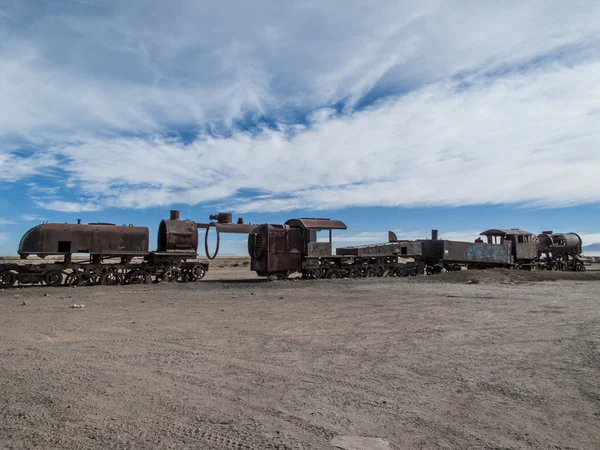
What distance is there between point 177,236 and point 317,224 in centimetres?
764

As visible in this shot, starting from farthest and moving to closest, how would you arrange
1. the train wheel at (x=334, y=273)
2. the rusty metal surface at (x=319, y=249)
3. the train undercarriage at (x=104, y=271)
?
the train wheel at (x=334, y=273)
the rusty metal surface at (x=319, y=249)
the train undercarriage at (x=104, y=271)

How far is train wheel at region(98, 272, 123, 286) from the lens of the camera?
1977 centimetres

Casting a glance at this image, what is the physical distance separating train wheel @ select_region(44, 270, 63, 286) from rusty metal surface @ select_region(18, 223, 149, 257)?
0.87m

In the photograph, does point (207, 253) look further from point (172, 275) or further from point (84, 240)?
point (84, 240)

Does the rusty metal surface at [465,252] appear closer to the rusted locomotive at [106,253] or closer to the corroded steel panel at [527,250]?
the corroded steel panel at [527,250]

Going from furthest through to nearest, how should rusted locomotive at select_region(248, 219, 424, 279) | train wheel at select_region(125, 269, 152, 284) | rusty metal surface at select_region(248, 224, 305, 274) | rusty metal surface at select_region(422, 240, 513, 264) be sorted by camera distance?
rusty metal surface at select_region(422, 240, 513, 264), rusted locomotive at select_region(248, 219, 424, 279), rusty metal surface at select_region(248, 224, 305, 274), train wheel at select_region(125, 269, 152, 284)

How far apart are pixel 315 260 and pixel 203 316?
1306cm

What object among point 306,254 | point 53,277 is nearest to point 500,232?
point 306,254

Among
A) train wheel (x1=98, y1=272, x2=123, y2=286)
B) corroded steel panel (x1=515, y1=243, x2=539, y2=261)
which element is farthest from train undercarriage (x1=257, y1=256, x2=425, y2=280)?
corroded steel panel (x1=515, y1=243, x2=539, y2=261)

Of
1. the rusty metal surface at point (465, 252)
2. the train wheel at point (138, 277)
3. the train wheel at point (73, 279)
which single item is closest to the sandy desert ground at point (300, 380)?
the train wheel at point (73, 279)

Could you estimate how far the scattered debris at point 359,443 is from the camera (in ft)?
11.4

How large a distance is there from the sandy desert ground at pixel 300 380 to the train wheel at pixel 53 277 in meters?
8.25

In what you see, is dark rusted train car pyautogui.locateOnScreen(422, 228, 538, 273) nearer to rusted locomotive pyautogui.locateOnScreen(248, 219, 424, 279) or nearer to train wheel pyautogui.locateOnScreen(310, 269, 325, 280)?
rusted locomotive pyautogui.locateOnScreen(248, 219, 424, 279)

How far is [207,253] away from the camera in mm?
21672
